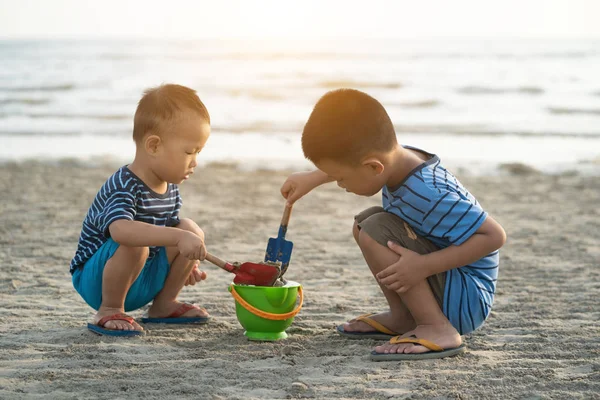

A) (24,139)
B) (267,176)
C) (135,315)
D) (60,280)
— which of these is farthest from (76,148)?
(135,315)

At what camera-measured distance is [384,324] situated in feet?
10.8

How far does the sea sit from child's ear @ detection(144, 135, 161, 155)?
5501mm

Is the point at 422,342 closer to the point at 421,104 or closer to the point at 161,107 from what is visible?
the point at 161,107

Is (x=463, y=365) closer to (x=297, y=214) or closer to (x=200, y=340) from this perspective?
(x=200, y=340)

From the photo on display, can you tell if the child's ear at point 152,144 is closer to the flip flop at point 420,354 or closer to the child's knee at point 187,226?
the child's knee at point 187,226

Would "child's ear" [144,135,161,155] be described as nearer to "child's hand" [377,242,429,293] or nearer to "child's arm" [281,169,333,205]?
"child's arm" [281,169,333,205]

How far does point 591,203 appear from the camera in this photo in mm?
6730

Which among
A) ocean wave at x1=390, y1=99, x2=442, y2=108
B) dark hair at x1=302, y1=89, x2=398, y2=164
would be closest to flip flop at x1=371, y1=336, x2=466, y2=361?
dark hair at x1=302, y1=89, x2=398, y2=164

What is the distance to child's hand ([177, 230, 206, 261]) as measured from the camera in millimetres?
2986

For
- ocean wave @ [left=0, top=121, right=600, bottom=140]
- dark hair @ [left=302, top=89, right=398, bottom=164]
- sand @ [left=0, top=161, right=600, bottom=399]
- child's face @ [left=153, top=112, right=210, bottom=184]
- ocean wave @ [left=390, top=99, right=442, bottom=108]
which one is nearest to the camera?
sand @ [left=0, top=161, right=600, bottom=399]

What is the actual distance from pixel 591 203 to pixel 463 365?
434cm

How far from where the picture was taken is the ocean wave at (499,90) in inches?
667

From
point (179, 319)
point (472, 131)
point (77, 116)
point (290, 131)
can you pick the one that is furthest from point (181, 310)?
point (77, 116)

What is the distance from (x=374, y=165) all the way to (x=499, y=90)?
15077 millimetres
